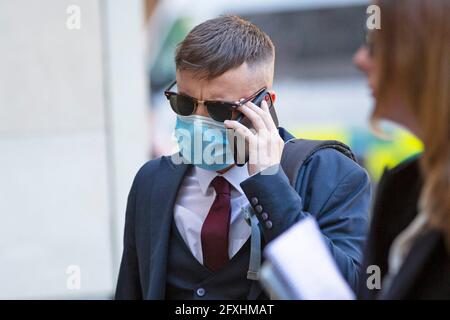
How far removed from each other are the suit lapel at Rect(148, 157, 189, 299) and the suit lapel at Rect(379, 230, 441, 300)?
848 mm

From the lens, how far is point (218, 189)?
2.36m

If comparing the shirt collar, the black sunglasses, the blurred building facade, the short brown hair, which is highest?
the short brown hair

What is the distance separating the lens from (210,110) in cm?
230

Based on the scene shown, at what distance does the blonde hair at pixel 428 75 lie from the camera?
1.49 metres

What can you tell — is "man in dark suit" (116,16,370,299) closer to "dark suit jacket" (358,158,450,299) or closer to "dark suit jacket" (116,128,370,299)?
"dark suit jacket" (116,128,370,299)

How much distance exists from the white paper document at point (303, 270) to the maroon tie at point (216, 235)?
0.65 m

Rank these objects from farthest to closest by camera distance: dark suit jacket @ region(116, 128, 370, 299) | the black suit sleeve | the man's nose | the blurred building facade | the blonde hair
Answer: the blurred building facade < the black suit sleeve < the man's nose < dark suit jacket @ region(116, 128, 370, 299) < the blonde hair

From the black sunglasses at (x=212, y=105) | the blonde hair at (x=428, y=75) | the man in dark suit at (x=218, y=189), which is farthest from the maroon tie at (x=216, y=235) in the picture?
the blonde hair at (x=428, y=75)

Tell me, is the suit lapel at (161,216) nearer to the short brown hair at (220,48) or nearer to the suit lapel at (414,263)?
the short brown hair at (220,48)

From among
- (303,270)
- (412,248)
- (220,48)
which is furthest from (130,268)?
(412,248)

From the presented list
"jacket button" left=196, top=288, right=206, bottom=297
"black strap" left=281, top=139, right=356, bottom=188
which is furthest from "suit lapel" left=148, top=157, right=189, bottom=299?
"black strap" left=281, top=139, right=356, bottom=188

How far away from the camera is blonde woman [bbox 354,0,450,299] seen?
4.91ft

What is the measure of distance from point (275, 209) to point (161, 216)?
446mm

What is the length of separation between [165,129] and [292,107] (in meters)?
1.92
